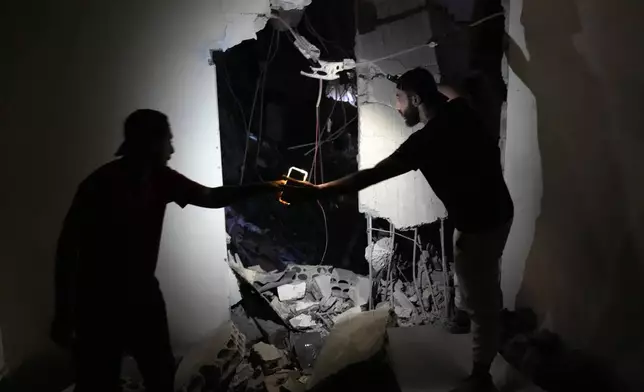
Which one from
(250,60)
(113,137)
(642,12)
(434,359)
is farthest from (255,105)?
(642,12)

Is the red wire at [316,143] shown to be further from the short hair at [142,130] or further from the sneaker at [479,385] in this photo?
the sneaker at [479,385]

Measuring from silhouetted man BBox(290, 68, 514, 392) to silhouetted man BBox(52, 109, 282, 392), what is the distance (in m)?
0.45

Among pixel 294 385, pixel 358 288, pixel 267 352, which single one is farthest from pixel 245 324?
pixel 358 288

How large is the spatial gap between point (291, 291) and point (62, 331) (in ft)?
3.93

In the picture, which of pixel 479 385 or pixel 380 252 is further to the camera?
pixel 380 252

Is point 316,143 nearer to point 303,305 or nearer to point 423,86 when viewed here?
point 303,305

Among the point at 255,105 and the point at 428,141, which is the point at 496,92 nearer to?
the point at 428,141

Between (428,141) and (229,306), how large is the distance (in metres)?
1.16

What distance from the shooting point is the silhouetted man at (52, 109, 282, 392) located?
154 cm

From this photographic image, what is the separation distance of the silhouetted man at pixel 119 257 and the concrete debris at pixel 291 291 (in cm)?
95

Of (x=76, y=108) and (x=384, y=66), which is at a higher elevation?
(x=384, y=66)

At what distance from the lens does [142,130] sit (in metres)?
1.60

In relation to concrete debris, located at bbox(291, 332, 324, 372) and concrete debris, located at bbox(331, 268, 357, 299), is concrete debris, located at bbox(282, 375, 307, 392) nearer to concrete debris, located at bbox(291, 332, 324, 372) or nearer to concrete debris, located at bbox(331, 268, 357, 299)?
concrete debris, located at bbox(291, 332, 324, 372)

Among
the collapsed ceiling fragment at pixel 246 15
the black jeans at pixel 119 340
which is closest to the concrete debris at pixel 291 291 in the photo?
the black jeans at pixel 119 340
